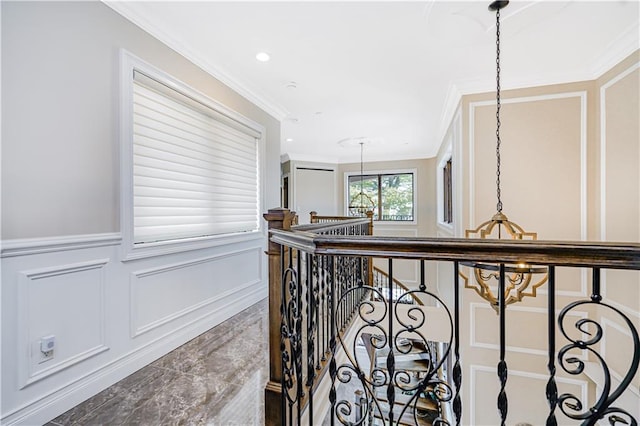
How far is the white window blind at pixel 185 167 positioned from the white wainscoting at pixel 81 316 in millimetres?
322

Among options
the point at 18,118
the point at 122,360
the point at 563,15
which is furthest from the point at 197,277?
the point at 563,15

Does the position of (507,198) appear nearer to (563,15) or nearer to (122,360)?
(563,15)

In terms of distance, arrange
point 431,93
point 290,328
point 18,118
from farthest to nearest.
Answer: point 431,93 → point 18,118 → point 290,328

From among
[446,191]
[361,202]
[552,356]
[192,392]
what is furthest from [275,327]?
[361,202]

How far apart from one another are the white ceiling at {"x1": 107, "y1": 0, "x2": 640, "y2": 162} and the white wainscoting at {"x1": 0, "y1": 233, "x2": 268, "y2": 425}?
173 cm

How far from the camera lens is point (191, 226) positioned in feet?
9.16

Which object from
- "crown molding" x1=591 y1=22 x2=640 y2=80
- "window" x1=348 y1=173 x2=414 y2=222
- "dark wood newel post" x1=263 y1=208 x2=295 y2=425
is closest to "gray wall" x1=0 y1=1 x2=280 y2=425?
"dark wood newel post" x1=263 y1=208 x2=295 y2=425

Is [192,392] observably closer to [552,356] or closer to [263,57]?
[552,356]

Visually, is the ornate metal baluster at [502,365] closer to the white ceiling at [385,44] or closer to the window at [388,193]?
the white ceiling at [385,44]

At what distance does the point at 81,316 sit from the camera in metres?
1.81

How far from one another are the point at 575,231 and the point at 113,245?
13.8 feet

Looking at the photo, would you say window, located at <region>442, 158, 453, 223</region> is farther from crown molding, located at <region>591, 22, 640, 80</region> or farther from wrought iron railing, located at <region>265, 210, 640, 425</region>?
wrought iron railing, located at <region>265, 210, 640, 425</region>

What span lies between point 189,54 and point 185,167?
3.28ft

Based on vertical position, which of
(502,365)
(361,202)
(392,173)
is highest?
(392,173)
